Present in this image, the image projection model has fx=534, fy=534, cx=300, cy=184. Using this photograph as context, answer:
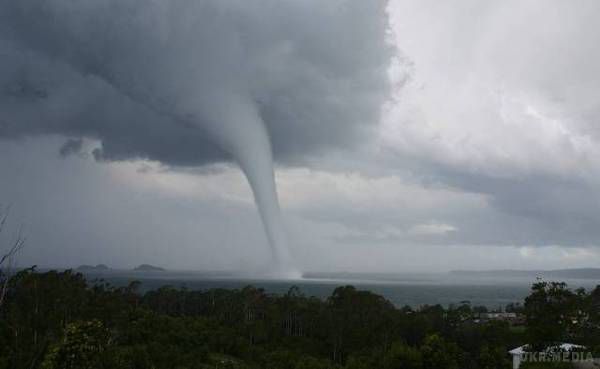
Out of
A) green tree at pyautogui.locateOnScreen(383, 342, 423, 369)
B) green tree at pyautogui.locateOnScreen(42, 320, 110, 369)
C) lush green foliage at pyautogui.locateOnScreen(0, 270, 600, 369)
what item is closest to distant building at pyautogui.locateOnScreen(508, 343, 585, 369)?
lush green foliage at pyautogui.locateOnScreen(0, 270, 600, 369)

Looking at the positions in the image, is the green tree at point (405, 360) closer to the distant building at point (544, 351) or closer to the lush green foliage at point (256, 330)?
the lush green foliage at point (256, 330)

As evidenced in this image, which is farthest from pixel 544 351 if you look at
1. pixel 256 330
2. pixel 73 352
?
pixel 73 352

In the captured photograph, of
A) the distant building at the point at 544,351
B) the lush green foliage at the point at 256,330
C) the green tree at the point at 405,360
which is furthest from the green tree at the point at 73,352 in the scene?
the distant building at the point at 544,351

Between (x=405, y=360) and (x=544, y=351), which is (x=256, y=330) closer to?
(x=544, y=351)

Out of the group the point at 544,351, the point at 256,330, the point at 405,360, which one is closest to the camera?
the point at 405,360

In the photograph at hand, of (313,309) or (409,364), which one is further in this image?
(313,309)

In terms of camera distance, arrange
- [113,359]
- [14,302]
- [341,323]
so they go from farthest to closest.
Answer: [341,323], [14,302], [113,359]

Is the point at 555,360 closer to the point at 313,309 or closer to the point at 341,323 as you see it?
the point at 341,323

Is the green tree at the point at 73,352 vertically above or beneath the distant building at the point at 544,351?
above

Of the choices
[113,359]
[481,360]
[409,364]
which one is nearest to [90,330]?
[113,359]
